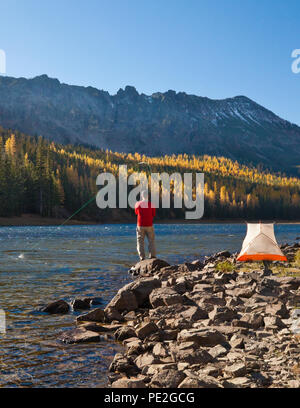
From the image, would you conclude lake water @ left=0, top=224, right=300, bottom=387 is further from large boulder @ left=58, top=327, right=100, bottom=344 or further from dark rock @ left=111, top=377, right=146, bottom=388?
dark rock @ left=111, top=377, right=146, bottom=388

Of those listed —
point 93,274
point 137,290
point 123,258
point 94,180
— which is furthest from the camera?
point 94,180

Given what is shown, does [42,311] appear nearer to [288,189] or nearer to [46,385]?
[46,385]

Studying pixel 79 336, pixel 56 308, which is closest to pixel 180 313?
pixel 79 336

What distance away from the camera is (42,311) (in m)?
10.5

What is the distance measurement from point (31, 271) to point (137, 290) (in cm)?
792

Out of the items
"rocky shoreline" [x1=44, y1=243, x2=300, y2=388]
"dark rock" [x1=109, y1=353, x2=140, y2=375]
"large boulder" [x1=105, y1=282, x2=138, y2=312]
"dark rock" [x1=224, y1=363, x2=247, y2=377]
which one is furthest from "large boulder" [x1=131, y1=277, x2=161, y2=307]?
"dark rock" [x1=224, y1=363, x2=247, y2=377]

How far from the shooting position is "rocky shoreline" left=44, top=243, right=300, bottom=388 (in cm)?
564

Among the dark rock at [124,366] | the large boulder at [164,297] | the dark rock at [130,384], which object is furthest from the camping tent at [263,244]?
the dark rock at [130,384]

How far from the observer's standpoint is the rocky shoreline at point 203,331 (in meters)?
5.64

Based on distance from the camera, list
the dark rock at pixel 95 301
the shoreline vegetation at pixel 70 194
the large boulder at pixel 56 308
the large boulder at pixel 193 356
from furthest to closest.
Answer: the shoreline vegetation at pixel 70 194 < the dark rock at pixel 95 301 < the large boulder at pixel 56 308 < the large boulder at pixel 193 356

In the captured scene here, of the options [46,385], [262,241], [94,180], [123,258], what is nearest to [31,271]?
[123,258]

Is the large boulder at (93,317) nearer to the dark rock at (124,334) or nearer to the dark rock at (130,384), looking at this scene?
the dark rock at (124,334)

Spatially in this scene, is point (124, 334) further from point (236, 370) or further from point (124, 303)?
point (236, 370)

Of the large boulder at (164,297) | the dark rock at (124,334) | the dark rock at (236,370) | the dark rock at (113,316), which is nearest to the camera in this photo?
the dark rock at (236,370)
